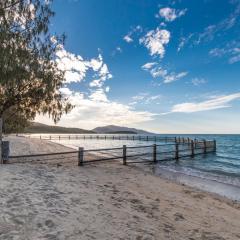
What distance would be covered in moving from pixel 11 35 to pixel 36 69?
218 cm

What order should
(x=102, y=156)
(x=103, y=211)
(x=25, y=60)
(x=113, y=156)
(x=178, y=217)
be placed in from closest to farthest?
(x=103, y=211), (x=178, y=217), (x=25, y=60), (x=102, y=156), (x=113, y=156)

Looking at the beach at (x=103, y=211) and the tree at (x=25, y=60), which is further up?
the tree at (x=25, y=60)

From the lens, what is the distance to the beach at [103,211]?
4680mm

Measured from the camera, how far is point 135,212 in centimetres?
616

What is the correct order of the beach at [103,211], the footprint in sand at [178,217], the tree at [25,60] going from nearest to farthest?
the beach at [103,211] → the footprint in sand at [178,217] → the tree at [25,60]

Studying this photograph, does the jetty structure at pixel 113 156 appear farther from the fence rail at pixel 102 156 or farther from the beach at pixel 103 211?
the beach at pixel 103 211

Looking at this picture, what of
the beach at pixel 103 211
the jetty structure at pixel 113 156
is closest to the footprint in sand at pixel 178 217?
the beach at pixel 103 211

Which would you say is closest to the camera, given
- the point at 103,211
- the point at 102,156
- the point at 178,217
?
the point at 103,211

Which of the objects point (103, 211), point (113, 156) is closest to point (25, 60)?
point (103, 211)

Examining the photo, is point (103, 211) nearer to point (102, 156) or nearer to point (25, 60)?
point (25, 60)

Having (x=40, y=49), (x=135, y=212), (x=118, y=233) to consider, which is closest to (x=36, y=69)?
(x=40, y=49)

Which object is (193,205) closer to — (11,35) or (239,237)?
(239,237)

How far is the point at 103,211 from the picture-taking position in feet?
19.4

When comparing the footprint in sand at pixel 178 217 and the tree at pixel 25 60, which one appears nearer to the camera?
the footprint in sand at pixel 178 217
